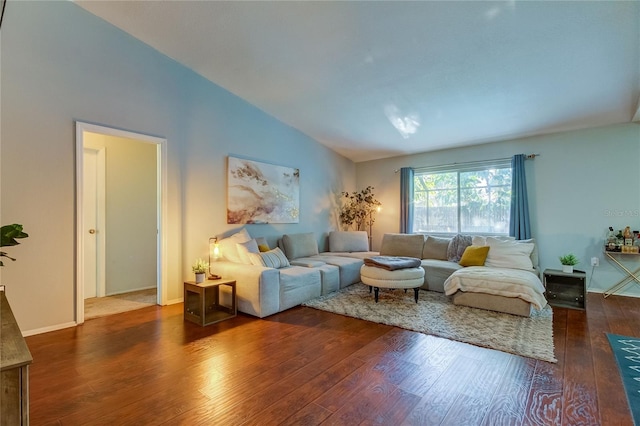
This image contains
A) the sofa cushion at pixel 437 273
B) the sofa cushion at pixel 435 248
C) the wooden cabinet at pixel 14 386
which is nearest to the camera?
the wooden cabinet at pixel 14 386

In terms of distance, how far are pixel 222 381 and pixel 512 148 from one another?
17.9ft

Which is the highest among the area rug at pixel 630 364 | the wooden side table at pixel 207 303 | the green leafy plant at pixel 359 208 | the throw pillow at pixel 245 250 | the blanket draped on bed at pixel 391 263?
the green leafy plant at pixel 359 208

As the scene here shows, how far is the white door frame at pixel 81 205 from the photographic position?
325 centimetres

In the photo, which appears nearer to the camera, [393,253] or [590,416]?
[590,416]

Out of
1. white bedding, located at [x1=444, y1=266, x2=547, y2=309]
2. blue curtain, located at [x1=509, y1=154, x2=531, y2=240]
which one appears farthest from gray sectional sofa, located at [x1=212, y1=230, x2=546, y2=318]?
blue curtain, located at [x1=509, y1=154, x2=531, y2=240]

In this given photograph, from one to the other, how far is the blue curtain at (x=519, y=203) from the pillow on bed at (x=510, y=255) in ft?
2.42

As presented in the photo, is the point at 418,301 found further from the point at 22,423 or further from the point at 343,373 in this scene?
the point at 22,423

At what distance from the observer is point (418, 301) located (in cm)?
399

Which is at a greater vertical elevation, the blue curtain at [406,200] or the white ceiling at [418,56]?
the white ceiling at [418,56]

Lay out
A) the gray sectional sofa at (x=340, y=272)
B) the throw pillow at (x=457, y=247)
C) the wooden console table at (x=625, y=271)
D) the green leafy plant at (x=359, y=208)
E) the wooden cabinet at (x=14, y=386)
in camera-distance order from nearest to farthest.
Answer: the wooden cabinet at (x=14, y=386)
the gray sectional sofa at (x=340, y=272)
the wooden console table at (x=625, y=271)
the throw pillow at (x=457, y=247)
the green leafy plant at (x=359, y=208)

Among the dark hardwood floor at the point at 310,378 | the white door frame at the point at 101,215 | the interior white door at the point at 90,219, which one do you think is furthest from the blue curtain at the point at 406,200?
the interior white door at the point at 90,219

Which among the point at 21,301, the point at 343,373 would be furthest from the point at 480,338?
the point at 21,301

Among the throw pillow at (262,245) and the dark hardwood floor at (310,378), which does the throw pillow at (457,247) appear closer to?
the dark hardwood floor at (310,378)

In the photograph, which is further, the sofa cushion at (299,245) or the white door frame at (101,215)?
the sofa cushion at (299,245)
